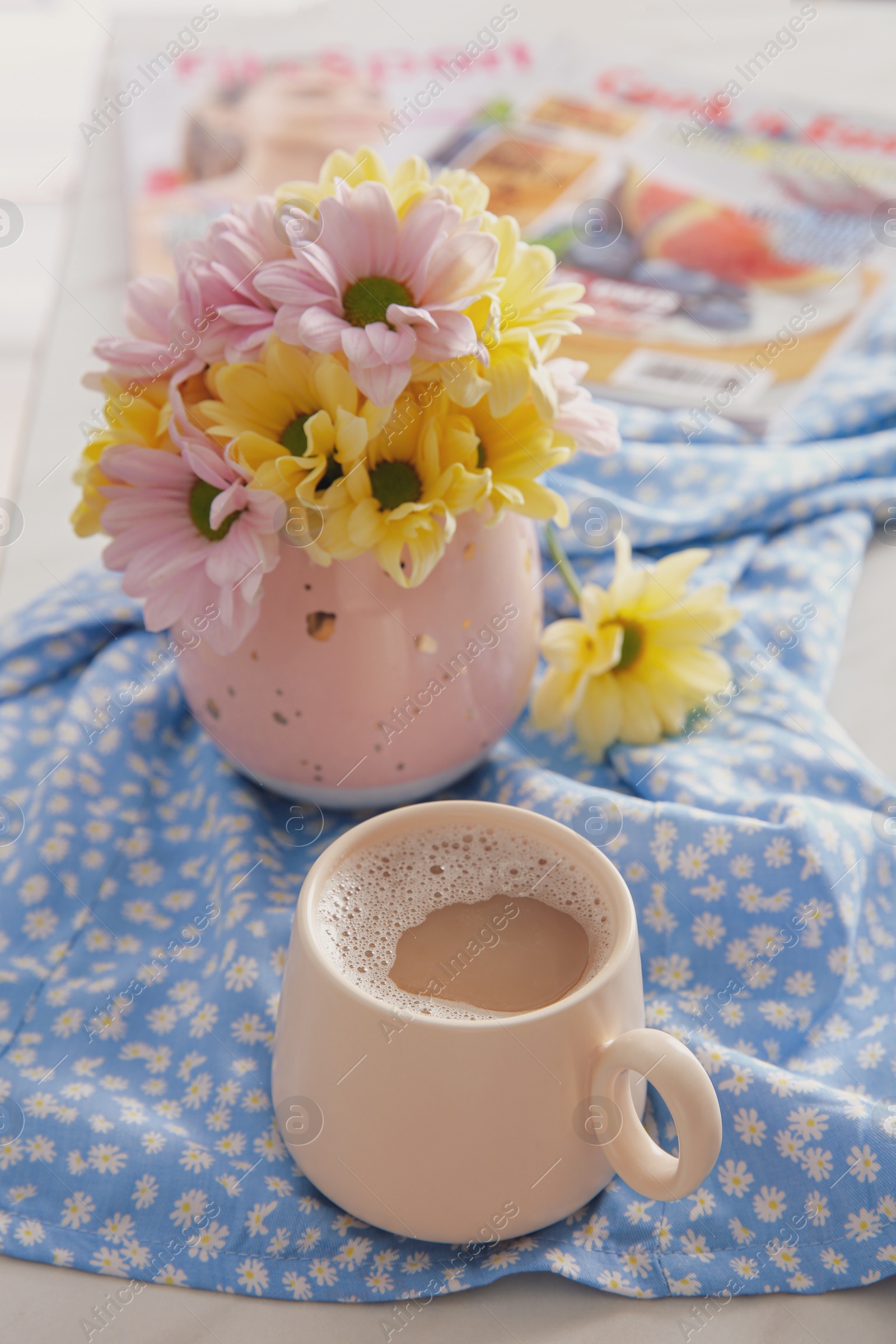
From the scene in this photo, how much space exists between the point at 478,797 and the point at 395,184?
292mm

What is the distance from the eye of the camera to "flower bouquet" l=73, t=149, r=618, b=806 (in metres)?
0.47

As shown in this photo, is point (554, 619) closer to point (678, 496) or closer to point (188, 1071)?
point (678, 496)

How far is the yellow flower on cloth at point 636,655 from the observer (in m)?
0.60

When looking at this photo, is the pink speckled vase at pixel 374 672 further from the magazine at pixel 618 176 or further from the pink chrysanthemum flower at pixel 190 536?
the magazine at pixel 618 176

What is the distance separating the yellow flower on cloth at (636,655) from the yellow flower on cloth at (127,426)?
209 millimetres

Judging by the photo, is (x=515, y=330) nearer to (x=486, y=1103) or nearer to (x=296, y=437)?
(x=296, y=437)

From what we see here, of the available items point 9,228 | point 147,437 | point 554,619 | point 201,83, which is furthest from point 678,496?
point 9,228

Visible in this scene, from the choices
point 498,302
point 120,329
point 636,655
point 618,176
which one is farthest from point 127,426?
point 618,176

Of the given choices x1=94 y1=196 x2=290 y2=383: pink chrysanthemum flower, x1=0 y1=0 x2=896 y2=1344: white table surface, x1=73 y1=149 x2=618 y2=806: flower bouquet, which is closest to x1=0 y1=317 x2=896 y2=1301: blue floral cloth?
x1=0 y1=0 x2=896 y2=1344: white table surface

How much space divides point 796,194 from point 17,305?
79cm

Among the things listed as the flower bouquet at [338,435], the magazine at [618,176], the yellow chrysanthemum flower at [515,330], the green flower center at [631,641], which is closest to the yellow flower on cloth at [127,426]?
the flower bouquet at [338,435]

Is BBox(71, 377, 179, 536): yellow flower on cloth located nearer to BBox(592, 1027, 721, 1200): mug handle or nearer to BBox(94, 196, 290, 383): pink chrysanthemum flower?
BBox(94, 196, 290, 383): pink chrysanthemum flower

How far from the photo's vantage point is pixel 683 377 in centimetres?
88

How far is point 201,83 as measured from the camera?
3.96ft
